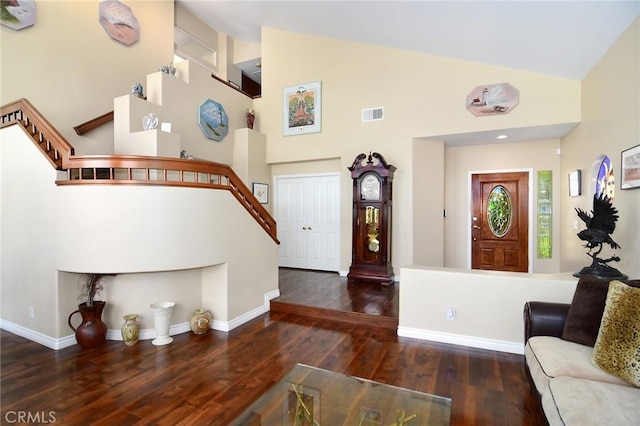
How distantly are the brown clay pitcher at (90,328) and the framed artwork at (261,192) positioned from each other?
3412mm

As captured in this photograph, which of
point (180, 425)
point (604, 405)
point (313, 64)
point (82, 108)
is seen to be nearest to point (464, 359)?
point (604, 405)

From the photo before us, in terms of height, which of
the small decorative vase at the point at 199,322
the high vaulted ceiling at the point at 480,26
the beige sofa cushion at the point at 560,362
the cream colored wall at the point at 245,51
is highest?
the cream colored wall at the point at 245,51

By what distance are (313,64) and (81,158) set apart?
430 centimetres

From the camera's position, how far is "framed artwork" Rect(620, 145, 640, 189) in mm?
2664

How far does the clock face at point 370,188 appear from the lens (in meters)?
5.17

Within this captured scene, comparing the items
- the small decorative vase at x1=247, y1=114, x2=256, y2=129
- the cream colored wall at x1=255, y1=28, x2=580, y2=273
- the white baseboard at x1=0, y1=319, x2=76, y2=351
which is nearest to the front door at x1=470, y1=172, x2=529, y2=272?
the cream colored wall at x1=255, y1=28, x2=580, y2=273

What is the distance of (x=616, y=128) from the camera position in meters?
3.11

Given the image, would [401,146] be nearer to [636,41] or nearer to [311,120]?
[311,120]

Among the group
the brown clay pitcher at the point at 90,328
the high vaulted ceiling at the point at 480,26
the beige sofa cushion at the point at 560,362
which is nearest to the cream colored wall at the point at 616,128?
the high vaulted ceiling at the point at 480,26

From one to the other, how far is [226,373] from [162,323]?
42.4 inches

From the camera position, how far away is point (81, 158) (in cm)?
303

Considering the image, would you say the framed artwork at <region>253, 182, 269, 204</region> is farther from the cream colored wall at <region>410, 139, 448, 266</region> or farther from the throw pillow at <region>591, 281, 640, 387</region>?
the throw pillow at <region>591, 281, 640, 387</region>

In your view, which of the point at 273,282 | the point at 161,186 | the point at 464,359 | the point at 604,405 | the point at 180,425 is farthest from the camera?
the point at 273,282

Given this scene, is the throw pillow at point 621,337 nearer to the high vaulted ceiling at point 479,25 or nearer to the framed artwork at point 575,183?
the high vaulted ceiling at point 479,25
